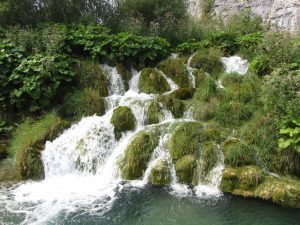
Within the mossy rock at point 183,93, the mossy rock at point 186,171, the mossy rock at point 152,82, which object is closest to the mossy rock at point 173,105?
the mossy rock at point 183,93

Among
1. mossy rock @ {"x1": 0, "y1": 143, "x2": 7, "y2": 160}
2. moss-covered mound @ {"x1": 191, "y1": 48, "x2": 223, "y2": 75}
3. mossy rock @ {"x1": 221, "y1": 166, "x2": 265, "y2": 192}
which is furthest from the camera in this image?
moss-covered mound @ {"x1": 191, "y1": 48, "x2": 223, "y2": 75}

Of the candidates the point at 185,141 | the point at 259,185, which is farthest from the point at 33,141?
the point at 259,185

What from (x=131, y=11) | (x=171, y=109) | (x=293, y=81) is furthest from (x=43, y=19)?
(x=293, y=81)

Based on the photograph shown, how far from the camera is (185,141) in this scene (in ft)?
25.6

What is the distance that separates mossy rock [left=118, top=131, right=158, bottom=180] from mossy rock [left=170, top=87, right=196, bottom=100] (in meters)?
2.11

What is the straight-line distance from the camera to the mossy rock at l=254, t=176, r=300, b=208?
6.41 meters

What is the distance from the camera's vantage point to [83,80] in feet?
34.1

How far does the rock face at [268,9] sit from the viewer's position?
1574 centimetres

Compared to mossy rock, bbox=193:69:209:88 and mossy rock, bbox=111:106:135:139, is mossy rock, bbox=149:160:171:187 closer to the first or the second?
mossy rock, bbox=111:106:135:139

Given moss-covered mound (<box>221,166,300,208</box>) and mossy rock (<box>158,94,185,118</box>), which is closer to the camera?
moss-covered mound (<box>221,166,300,208</box>)

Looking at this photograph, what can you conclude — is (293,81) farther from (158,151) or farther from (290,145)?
(158,151)

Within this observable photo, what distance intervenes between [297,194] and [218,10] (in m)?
15.0

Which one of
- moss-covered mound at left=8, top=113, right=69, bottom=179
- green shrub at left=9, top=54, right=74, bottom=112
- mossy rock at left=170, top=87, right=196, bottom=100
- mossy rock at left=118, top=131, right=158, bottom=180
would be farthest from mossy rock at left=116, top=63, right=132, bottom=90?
mossy rock at left=118, top=131, right=158, bottom=180

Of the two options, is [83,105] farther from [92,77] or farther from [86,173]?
[86,173]
